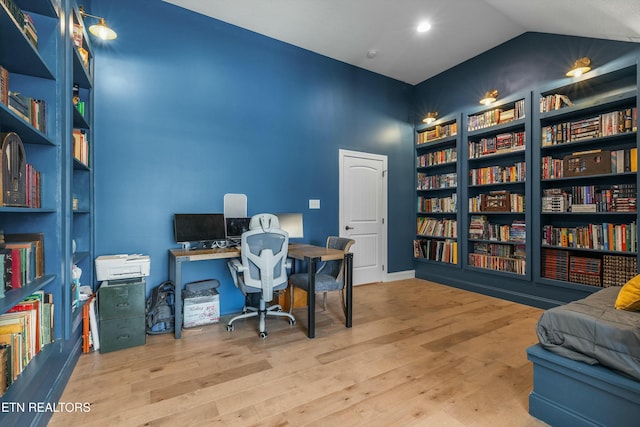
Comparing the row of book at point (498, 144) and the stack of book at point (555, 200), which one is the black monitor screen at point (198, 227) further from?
the stack of book at point (555, 200)

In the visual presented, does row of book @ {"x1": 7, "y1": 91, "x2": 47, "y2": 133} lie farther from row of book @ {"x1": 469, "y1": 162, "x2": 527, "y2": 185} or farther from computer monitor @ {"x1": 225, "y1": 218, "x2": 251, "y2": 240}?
row of book @ {"x1": 469, "y1": 162, "x2": 527, "y2": 185}

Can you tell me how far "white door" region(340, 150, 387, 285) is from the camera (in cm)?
461

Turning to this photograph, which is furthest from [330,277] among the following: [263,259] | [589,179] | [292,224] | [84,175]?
[589,179]

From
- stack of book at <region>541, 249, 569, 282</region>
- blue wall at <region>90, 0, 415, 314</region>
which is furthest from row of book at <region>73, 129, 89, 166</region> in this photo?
stack of book at <region>541, 249, 569, 282</region>

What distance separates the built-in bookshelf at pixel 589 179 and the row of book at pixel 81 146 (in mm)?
4860

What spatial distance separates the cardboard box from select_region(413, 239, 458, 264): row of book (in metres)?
1.76

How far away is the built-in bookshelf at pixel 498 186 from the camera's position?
3.85 m

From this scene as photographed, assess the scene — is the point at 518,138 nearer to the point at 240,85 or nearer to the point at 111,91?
the point at 240,85

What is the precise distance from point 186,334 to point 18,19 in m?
2.58

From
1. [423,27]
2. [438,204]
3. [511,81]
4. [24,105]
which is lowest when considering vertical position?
[438,204]

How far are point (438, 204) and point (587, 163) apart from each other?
2.01m

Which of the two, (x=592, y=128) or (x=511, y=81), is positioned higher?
(x=511, y=81)

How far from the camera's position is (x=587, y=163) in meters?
3.25

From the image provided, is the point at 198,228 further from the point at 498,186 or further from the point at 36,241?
the point at 498,186
